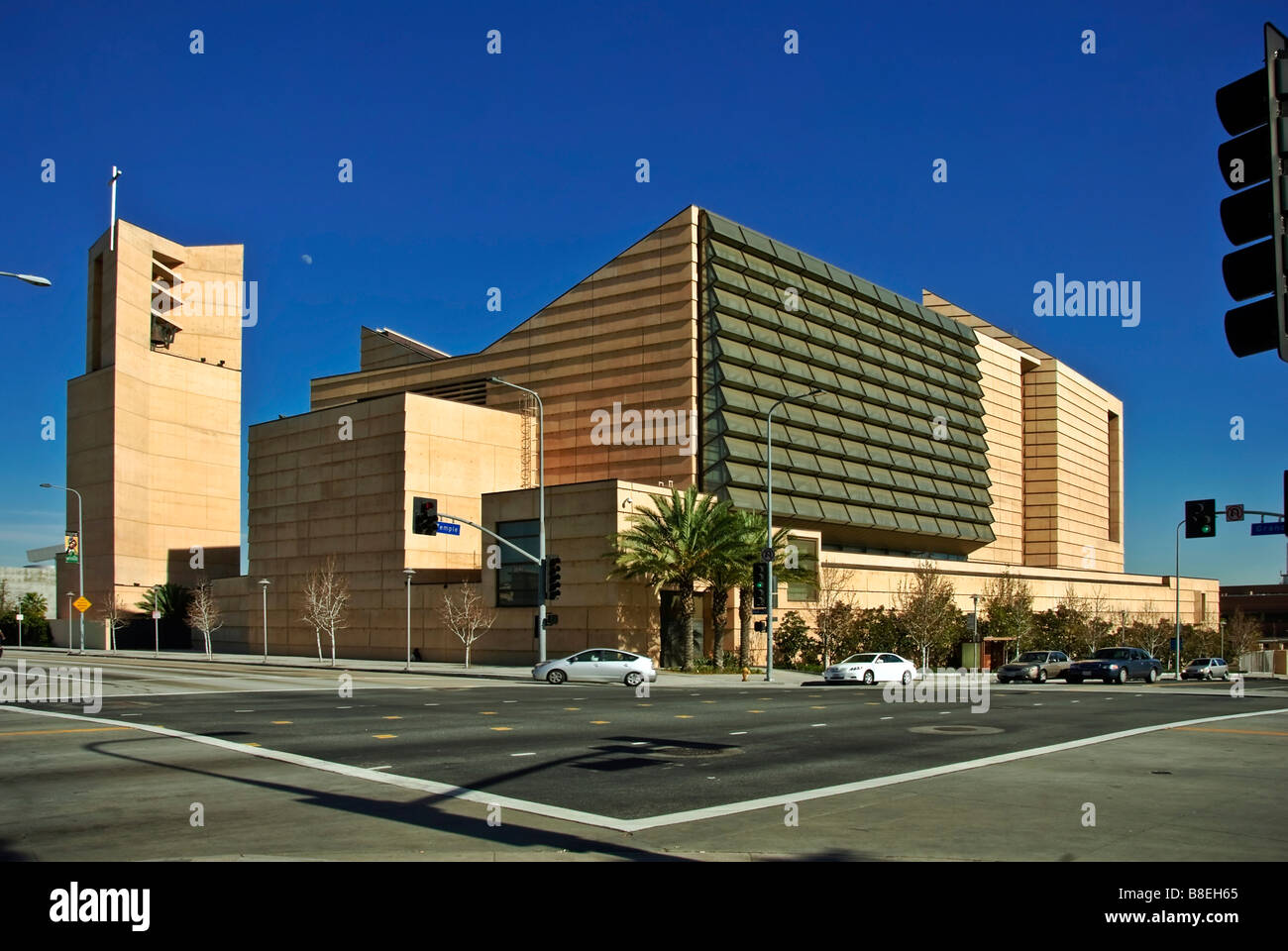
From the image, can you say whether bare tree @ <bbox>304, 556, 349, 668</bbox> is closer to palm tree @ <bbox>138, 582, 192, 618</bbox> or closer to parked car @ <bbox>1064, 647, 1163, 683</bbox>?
palm tree @ <bbox>138, 582, 192, 618</bbox>

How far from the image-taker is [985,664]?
198 ft

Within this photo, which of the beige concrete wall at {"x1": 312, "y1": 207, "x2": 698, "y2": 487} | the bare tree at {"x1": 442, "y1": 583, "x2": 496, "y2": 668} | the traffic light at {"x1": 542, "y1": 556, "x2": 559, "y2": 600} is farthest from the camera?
the beige concrete wall at {"x1": 312, "y1": 207, "x2": 698, "y2": 487}

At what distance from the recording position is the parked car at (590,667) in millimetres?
38094

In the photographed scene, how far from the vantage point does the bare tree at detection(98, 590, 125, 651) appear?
82.3m

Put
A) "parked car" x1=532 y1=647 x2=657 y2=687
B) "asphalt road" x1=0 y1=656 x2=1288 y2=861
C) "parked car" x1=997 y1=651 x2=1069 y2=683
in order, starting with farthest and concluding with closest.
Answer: "parked car" x1=997 y1=651 x2=1069 y2=683, "parked car" x1=532 y1=647 x2=657 y2=687, "asphalt road" x1=0 y1=656 x2=1288 y2=861

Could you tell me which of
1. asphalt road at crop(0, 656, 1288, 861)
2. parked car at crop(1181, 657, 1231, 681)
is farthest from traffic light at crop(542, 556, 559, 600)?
parked car at crop(1181, 657, 1231, 681)

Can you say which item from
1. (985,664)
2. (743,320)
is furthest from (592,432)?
(985,664)

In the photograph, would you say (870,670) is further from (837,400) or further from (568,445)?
(837,400)

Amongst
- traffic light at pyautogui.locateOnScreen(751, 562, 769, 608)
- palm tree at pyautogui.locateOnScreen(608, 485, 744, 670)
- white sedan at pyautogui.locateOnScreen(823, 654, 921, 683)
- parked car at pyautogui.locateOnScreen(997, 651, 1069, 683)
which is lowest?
parked car at pyautogui.locateOnScreen(997, 651, 1069, 683)

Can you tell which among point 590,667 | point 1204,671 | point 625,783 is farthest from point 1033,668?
point 625,783

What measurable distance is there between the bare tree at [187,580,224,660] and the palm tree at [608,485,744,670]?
3527cm

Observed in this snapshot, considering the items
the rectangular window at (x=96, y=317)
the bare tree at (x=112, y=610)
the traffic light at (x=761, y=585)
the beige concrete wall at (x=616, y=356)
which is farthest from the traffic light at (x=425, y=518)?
the rectangular window at (x=96, y=317)

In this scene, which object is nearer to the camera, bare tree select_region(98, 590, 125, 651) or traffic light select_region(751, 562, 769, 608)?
traffic light select_region(751, 562, 769, 608)

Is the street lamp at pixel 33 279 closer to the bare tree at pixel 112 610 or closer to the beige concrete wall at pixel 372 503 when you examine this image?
the beige concrete wall at pixel 372 503
